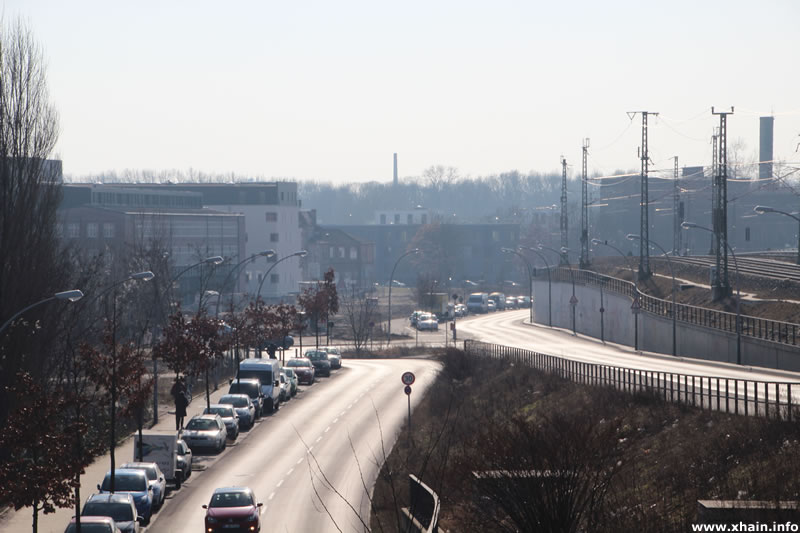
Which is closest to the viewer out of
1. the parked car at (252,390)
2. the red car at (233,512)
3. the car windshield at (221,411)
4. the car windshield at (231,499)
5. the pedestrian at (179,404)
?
the red car at (233,512)

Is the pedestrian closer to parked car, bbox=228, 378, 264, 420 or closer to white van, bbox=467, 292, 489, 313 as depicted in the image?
parked car, bbox=228, 378, 264, 420

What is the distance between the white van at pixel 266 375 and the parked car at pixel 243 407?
307 centimetres

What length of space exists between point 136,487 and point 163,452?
13.5 ft

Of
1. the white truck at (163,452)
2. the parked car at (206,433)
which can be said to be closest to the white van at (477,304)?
the parked car at (206,433)

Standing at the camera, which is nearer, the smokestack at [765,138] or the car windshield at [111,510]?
the car windshield at [111,510]

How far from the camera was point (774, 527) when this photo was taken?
558 inches

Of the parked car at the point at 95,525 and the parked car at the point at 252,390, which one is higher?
the parked car at the point at 95,525

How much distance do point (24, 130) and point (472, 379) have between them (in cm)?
2670

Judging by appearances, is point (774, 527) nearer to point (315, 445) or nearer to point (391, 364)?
point (315, 445)

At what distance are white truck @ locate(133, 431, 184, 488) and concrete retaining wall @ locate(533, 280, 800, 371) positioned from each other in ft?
84.4

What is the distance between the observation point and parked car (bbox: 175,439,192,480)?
31906mm

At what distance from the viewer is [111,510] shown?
23.5 metres

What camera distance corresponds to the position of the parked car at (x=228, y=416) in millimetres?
39250

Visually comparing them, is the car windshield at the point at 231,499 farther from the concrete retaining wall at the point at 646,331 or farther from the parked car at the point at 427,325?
the parked car at the point at 427,325
